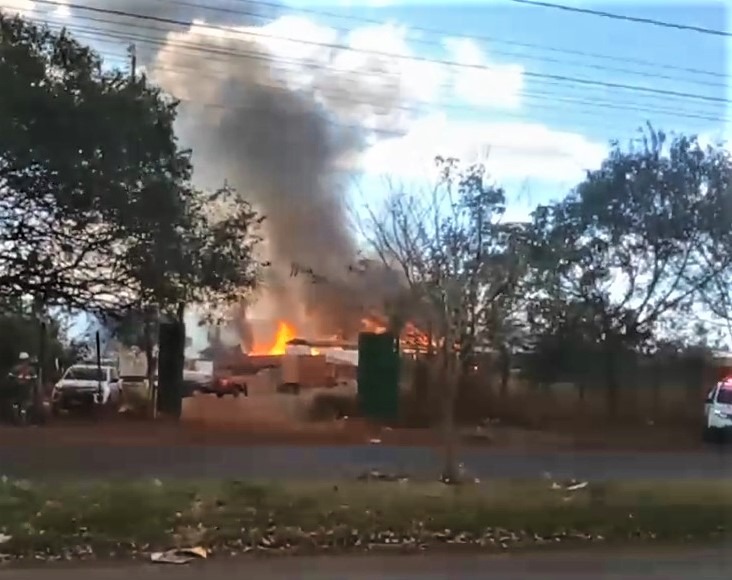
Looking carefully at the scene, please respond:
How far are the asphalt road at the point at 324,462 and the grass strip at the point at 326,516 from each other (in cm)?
20

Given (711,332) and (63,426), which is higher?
(711,332)

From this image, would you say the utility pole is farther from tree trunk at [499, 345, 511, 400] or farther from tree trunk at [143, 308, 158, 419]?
tree trunk at [499, 345, 511, 400]

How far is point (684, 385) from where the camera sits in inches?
233

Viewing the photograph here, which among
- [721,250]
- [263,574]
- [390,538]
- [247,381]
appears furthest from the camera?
[721,250]

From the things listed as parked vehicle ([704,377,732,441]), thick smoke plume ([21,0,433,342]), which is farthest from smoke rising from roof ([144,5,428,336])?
parked vehicle ([704,377,732,441])

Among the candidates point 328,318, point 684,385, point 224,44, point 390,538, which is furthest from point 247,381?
point 684,385

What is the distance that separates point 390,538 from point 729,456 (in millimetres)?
2384

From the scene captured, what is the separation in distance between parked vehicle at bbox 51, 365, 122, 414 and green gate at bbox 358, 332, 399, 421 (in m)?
1.18

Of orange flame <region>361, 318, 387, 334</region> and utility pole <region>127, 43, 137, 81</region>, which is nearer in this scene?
utility pole <region>127, 43, 137, 81</region>

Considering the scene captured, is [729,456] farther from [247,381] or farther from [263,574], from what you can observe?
[263,574]

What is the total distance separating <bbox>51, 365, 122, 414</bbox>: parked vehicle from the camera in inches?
195

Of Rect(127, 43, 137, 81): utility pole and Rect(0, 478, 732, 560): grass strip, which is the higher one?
Rect(127, 43, 137, 81): utility pole

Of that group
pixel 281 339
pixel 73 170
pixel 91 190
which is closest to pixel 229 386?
pixel 281 339

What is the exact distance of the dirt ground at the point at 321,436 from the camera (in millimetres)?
5012
